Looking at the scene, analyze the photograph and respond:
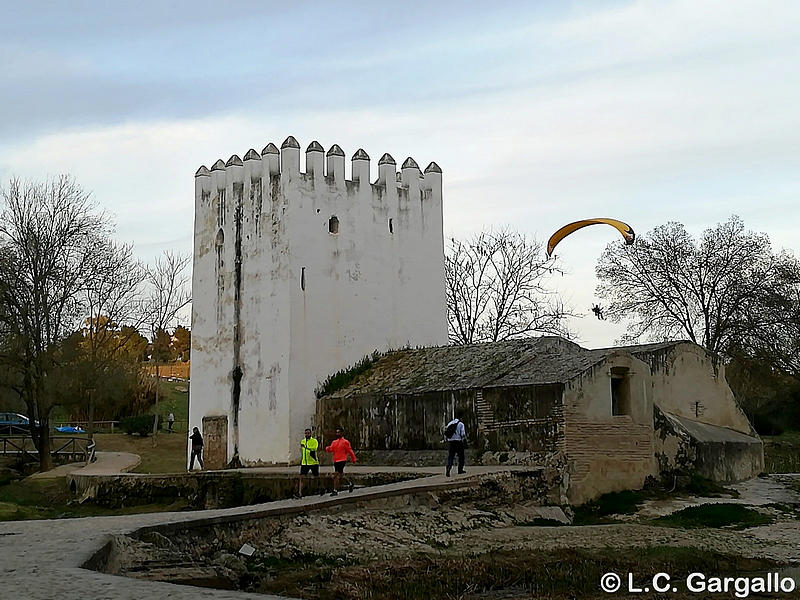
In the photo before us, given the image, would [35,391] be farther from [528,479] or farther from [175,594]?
[175,594]

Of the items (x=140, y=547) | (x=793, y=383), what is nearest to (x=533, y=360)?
(x=140, y=547)

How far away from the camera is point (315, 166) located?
28.9 meters

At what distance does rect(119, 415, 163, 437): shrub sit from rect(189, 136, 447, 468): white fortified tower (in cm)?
1300

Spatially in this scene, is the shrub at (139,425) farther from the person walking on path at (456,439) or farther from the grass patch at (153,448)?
the person walking on path at (456,439)

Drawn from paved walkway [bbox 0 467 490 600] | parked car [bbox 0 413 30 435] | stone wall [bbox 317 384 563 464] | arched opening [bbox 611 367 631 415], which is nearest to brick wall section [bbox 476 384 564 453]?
stone wall [bbox 317 384 563 464]

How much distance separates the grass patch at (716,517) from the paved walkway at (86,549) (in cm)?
367

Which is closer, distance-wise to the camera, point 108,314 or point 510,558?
point 510,558

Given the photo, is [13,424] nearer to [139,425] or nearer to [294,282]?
[139,425]

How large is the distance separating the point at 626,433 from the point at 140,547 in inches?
469

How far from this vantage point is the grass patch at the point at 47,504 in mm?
20328

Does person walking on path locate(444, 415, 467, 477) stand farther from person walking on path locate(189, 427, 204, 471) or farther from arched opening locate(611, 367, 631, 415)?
person walking on path locate(189, 427, 204, 471)

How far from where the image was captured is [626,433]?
68.6ft

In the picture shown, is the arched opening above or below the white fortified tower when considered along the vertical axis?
below

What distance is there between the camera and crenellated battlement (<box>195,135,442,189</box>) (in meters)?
28.6
